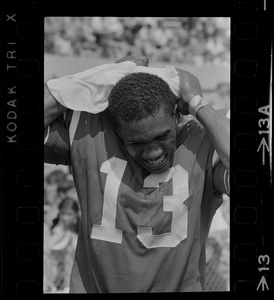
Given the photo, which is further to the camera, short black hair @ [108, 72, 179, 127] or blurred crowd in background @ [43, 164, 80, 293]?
blurred crowd in background @ [43, 164, 80, 293]

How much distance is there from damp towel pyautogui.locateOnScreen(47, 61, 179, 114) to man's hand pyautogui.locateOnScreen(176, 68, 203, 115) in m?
0.01

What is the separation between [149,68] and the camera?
70.9 inches

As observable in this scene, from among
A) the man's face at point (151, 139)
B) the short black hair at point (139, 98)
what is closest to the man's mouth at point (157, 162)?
the man's face at point (151, 139)

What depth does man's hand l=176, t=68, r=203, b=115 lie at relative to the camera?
1793 mm

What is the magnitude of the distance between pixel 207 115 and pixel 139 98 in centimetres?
16

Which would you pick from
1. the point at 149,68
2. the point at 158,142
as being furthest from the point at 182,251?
the point at 149,68

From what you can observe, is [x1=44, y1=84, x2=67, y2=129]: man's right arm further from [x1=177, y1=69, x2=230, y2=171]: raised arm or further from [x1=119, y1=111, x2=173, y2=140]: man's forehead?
[x1=177, y1=69, x2=230, y2=171]: raised arm

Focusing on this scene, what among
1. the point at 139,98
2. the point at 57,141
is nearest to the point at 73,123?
the point at 57,141

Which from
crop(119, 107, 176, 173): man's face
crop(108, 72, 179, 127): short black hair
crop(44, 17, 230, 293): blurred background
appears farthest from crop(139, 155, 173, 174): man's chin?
crop(44, 17, 230, 293): blurred background

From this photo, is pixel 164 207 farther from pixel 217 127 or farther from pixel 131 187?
pixel 217 127

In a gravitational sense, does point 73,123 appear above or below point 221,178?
above
